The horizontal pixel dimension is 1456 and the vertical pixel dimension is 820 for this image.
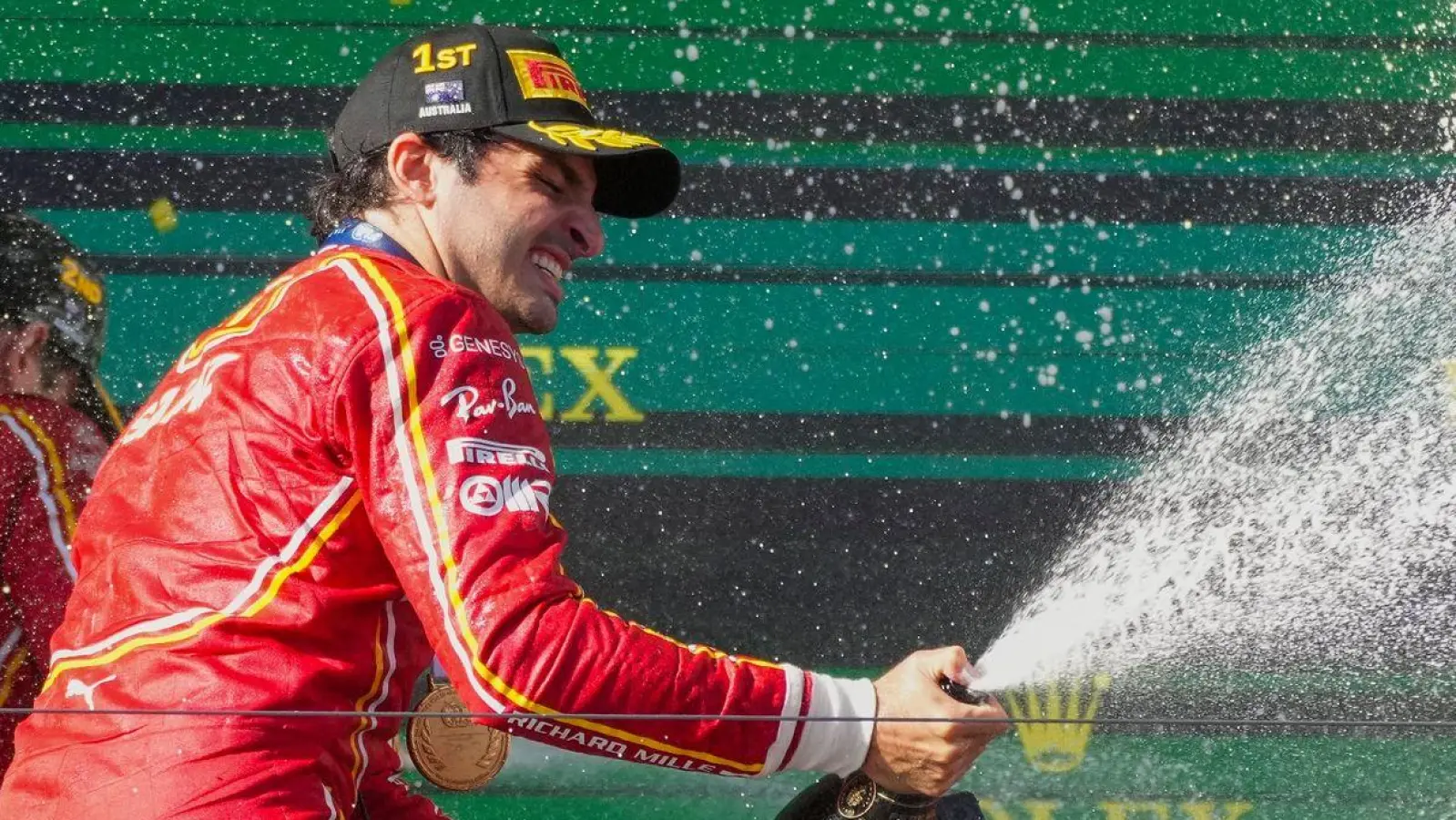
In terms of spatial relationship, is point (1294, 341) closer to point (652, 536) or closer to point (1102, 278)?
point (1102, 278)

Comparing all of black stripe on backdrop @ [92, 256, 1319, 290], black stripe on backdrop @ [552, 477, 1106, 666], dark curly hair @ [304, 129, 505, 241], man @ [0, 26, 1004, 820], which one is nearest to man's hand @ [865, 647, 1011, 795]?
man @ [0, 26, 1004, 820]

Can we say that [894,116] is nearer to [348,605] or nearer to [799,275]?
[799,275]

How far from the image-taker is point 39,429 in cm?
281

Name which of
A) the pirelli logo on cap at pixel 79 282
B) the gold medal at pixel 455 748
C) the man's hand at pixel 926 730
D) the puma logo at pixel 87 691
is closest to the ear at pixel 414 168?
the puma logo at pixel 87 691

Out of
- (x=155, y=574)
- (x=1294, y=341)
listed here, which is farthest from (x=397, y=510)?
(x=1294, y=341)

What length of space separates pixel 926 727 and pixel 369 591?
1.78 feet

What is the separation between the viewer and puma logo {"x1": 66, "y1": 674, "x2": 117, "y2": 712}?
164 cm

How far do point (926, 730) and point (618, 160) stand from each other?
814 mm

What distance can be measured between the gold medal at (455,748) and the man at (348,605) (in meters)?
0.78

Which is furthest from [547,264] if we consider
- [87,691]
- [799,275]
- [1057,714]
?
[1057,714]

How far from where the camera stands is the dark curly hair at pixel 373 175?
192cm

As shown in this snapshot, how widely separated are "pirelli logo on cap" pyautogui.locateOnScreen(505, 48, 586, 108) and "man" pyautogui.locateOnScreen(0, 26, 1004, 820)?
0.30 m

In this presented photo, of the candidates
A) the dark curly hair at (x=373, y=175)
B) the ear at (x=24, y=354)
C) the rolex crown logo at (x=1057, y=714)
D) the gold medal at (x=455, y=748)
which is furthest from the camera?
the rolex crown logo at (x=1057, y=714)

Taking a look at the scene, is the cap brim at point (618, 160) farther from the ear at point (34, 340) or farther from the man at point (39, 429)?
the ear at point (34, 340)
